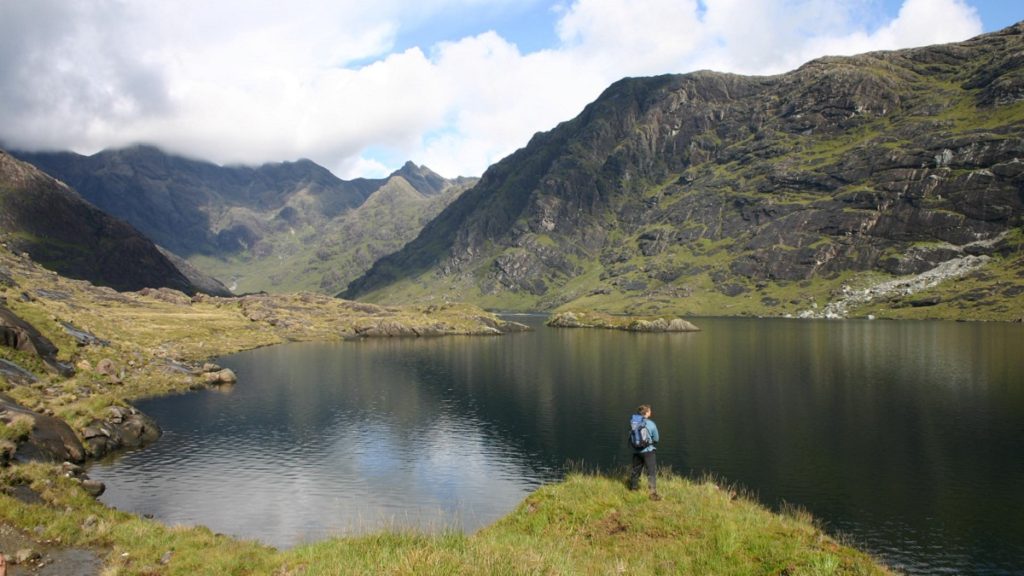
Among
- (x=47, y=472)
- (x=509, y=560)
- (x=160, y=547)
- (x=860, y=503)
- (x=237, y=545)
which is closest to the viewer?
(x=509, y=560)

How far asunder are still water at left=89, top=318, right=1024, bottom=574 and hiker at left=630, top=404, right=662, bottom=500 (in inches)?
436

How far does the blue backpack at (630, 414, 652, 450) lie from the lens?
27.1 m

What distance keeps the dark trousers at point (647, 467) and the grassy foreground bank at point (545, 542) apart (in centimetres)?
66

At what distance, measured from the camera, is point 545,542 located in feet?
71.0

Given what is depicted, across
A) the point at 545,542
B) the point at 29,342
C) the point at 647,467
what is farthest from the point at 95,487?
the point at 647,467

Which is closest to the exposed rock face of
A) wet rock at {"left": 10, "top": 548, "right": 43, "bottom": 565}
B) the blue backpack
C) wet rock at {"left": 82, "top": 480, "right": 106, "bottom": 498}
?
wet rock at {"left": 82, "top": 480, "right": 106, "bottom": 498}

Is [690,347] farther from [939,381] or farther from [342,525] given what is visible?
[342,525]

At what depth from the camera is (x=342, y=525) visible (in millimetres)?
41281

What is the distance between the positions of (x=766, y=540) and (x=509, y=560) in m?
11.0

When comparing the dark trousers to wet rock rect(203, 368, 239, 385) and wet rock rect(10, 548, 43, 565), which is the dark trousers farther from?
wet rock rect(203, 368, 239, 385)

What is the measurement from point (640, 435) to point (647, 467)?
65.1 inches

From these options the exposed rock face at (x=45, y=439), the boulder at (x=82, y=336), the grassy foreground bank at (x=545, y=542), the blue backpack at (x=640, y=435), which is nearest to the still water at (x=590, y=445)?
the exposed rock face at (x=45, y=439)

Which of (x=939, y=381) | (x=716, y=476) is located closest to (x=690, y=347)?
(x=939, y=381)

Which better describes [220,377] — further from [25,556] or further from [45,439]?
[25,556]
